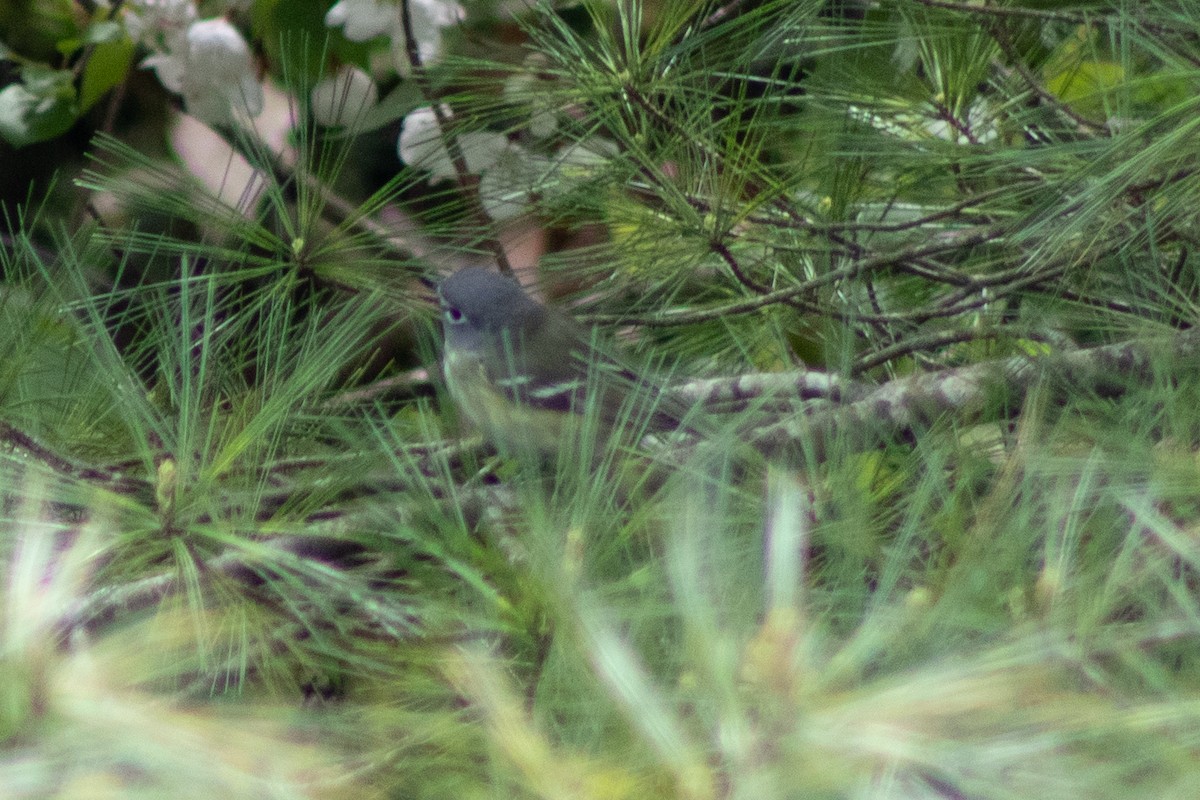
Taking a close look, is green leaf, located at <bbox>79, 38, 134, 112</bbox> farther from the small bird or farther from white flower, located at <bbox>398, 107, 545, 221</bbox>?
the small bird

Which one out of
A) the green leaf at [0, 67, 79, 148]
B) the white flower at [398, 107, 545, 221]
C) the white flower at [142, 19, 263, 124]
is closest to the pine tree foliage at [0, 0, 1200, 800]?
the white flower at [398, 107, 545, 221]

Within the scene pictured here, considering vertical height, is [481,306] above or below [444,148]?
below

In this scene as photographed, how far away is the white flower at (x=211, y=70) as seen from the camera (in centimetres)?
128

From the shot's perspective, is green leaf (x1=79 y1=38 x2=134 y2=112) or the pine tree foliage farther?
green leaf (x1=79 y1=38 x2=134 y2=112)

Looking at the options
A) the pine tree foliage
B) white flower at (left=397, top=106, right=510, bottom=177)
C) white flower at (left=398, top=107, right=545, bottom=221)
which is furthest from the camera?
white flower at (left=397, top=106, right=510, bottom=177)

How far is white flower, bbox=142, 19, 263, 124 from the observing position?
128 cm

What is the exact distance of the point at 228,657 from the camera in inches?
21.2

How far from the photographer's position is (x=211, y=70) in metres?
1.29

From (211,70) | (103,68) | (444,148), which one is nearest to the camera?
(444,148)

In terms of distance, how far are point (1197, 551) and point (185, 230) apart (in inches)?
60.8

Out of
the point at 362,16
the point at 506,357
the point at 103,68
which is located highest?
the point at 362,16

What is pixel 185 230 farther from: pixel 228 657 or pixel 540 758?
pixel 540 758

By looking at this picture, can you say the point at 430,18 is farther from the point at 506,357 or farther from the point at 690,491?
the point at 690,491

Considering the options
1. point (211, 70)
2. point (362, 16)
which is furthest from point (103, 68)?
point (362, 16)
